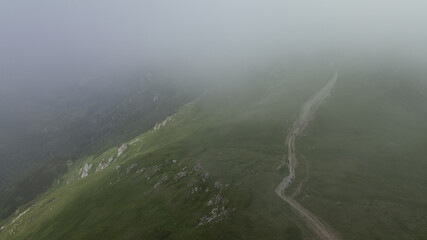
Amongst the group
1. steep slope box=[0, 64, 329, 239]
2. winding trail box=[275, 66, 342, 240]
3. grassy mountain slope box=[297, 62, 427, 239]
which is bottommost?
grassy mountain slope box=[297, 62, 427, 239]

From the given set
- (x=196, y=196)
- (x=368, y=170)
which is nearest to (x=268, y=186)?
(x=196, y=196)

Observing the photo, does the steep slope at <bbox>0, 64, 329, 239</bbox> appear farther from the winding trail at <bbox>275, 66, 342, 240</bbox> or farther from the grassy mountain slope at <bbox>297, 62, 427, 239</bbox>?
the grassy mountain slope at <bbox>297, 62, 427, 239</bbox>

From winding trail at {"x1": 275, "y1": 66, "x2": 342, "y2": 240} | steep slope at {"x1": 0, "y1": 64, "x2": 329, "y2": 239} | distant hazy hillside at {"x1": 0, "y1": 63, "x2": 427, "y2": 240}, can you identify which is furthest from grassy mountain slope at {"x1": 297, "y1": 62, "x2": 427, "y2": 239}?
steep slope at {"x1": 0, "y1": 64, "x2": 329, "y2": 239}

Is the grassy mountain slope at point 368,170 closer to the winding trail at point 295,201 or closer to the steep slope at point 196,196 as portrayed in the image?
the winding trail at point 295,201

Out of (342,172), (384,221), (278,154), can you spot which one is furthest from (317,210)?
(278,154)

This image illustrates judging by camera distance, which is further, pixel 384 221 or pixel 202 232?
pixel 202 232

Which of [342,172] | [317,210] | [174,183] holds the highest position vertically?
[174,183]

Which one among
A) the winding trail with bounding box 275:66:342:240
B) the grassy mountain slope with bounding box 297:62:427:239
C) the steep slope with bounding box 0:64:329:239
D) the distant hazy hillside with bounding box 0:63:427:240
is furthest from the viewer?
the steep slope with bounding box 0:64:329:239

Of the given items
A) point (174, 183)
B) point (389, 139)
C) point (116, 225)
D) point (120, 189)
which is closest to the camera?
point (116, 225)

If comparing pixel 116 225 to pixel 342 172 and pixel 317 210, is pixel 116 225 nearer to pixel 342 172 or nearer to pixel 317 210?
pixel 317 210

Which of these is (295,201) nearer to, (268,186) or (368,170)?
(268,186)

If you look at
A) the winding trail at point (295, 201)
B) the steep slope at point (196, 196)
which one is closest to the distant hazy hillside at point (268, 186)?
the steep slope at point (196, 196)
